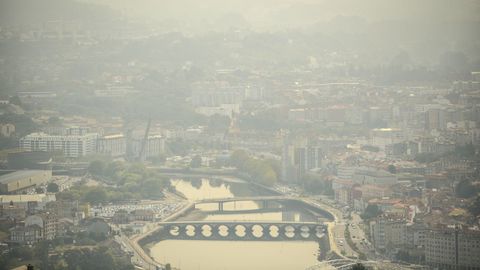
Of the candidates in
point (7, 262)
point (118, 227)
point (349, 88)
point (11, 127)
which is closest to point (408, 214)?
point (118, 227)

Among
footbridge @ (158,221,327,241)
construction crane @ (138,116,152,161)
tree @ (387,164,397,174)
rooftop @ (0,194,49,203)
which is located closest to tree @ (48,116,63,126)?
construction crane @ (138,116,152,161)

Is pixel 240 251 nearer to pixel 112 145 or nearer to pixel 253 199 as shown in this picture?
pixel 253 199

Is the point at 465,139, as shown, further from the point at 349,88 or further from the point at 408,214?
the point at 349,88

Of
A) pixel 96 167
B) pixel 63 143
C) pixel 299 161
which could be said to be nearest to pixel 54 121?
pixel 63 143

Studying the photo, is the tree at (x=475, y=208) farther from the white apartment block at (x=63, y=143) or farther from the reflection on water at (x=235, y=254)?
the white apartment block at (x=63, y=143)

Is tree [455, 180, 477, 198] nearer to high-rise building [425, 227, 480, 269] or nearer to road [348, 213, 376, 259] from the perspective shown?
road [348, 213, 376, 259]

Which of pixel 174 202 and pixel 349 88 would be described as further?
pixel 349 88
